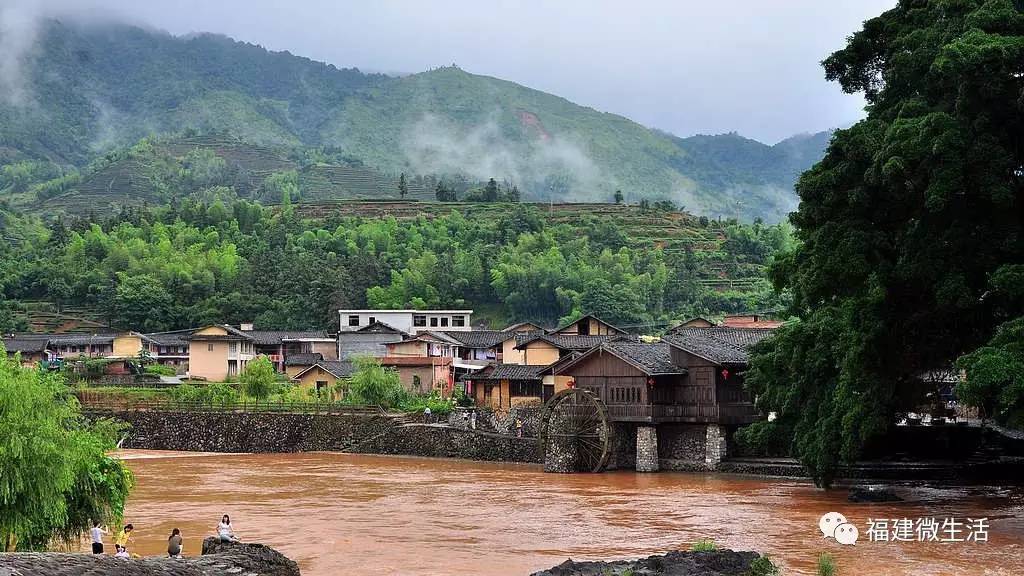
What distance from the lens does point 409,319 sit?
270 feet

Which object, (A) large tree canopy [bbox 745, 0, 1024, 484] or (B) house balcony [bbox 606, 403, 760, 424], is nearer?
(A) large tree canopy [bbox 745, 0, 1024, 484]

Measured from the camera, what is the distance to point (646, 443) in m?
43.9

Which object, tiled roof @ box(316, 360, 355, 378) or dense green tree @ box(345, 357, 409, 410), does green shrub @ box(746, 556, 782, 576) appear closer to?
dense green tree @ box(345, 357, 409, 410)

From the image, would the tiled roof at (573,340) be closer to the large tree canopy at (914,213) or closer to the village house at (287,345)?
the village house at (287,345)

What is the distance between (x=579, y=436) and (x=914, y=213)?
60.9 ft

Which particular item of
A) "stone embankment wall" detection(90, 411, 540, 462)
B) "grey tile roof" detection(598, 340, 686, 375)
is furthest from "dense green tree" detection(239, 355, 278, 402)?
"grey tile roof" detection(598, 340, 686, 375)

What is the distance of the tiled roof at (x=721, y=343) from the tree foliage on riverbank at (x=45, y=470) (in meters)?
24.5

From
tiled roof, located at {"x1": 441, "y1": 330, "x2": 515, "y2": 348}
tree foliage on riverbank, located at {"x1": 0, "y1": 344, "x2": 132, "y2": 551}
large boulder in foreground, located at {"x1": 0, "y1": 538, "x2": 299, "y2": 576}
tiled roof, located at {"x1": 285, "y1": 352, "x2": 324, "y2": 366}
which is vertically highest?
tiled roof, located at {"x1": 441, "y1": 330, "x2": 515, "y2": 348}

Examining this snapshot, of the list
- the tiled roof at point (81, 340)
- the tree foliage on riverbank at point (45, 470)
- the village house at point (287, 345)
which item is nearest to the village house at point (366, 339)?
the village house at point (287, 345)

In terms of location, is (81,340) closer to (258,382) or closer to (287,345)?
(287,345)

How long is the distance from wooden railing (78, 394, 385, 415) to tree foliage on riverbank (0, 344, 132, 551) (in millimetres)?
33571

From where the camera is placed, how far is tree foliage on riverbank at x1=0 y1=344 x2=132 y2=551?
19.9 metres

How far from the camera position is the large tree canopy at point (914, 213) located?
26.8 meters

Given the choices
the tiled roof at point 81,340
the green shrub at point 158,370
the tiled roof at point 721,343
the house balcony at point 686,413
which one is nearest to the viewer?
the house balcony at point 686,413
